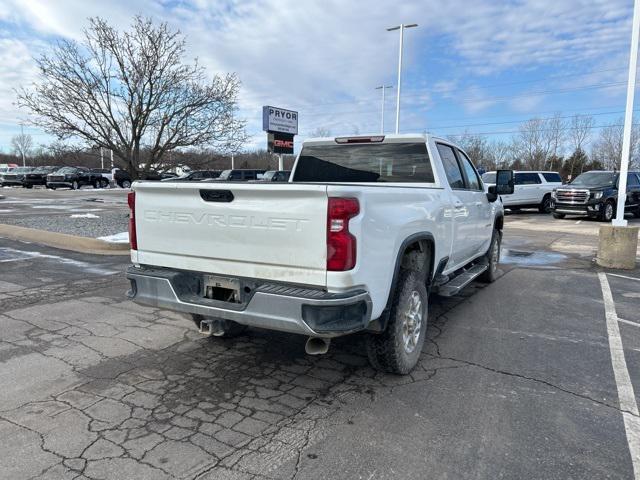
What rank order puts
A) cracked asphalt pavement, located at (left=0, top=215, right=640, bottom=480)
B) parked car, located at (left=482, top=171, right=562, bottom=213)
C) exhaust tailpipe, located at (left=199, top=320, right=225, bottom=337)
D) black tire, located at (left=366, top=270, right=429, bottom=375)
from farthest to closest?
parked car, located at (left=482, top=171, right=562, bottom=213) → exhaust tailpipe, located at (left=199, top=320, right=225, bottom=337) → black tire, located at (left=366, top=270, right=429, bottom=375) → cracked asphalt pavement, located at (left=0, top=215, right=640, bottom=480)

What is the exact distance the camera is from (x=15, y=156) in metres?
104

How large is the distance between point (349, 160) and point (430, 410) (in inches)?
115

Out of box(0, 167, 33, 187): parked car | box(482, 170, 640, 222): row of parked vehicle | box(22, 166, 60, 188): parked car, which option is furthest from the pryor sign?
box(0, 167, 33, 187): parked car

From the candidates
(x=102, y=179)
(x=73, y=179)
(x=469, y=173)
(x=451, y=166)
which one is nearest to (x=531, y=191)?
(x=469, y=173)

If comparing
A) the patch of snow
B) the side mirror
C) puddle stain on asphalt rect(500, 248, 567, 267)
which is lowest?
puddle stain on asphalt rect(500, 248, 567, 267)

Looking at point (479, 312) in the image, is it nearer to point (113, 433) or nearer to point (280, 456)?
point (280, 456)

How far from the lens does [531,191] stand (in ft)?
72.4

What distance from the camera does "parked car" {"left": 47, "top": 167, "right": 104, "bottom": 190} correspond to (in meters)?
35.6

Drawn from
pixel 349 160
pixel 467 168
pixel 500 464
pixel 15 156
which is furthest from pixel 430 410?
pixel 15 156

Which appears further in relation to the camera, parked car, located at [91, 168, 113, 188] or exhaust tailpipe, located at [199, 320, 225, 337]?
parked car, located at [91, 168, 113, 188]

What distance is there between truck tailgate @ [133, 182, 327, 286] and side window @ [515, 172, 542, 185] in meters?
21.0

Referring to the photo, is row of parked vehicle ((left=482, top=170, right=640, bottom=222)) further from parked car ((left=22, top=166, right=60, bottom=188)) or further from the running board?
parked car ((left=22, top=166, right=60, bottom=188))

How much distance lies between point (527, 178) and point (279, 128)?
39.1 ft

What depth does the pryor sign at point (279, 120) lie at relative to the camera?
57.4ft
